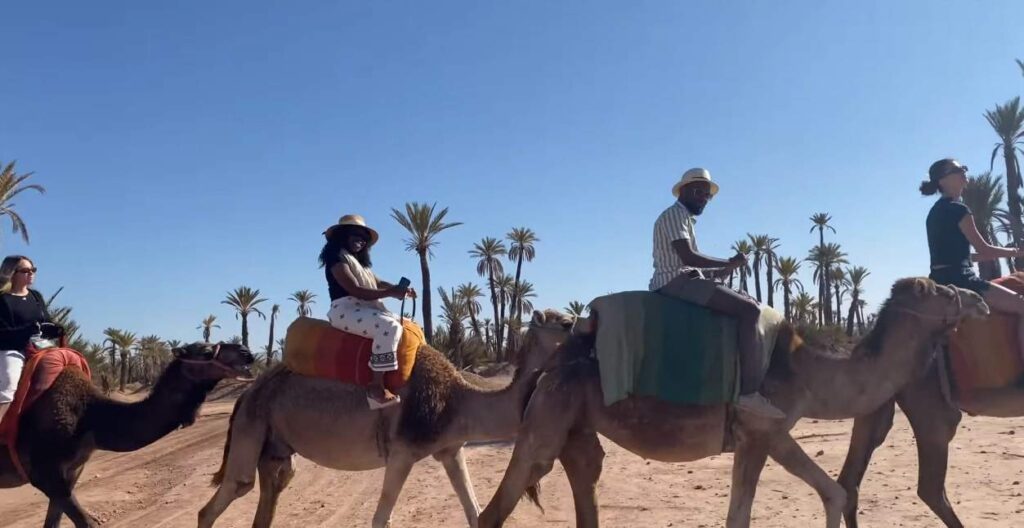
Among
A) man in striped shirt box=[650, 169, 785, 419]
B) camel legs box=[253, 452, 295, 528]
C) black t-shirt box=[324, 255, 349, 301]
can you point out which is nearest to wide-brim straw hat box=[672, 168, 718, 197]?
man in striped shirt box=[650, 169, 785, 419]

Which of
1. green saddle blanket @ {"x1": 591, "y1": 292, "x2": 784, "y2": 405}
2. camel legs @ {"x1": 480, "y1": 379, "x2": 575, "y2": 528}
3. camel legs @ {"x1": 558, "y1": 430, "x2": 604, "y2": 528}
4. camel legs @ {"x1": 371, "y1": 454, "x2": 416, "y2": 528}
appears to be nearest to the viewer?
green saddle blanket @ {"x1": 591, "y1": 292, "x2": 784, "y2": 405}

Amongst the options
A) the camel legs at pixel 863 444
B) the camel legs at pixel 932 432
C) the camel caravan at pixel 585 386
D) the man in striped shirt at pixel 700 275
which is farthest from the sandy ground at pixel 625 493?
the man in striped shirt at pixel 700 275

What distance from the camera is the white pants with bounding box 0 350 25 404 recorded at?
6.50 metres

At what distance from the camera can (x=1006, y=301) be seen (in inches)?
238

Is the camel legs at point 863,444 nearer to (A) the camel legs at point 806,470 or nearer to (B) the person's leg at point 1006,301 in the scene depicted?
(B) the person's leg at point 1006,301

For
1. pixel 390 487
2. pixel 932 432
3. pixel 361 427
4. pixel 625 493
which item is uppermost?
pixel 932 432

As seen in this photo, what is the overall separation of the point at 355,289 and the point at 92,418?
2.94 m

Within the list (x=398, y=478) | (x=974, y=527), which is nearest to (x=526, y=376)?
(x=398, y=478)

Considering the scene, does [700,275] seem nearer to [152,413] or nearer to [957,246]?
[957,246]

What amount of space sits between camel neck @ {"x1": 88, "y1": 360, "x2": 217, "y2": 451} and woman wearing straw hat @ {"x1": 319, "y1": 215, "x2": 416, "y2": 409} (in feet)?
5.65

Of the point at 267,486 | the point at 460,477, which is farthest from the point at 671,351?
the point at 267,486

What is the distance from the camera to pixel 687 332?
5.19 metres

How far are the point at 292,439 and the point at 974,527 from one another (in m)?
5.79

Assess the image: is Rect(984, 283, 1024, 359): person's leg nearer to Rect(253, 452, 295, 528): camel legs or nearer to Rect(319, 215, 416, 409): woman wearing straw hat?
Rect(319, 215, 416, 409): woman wearing straw hat
